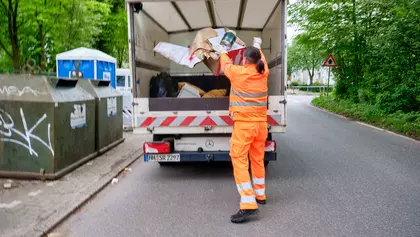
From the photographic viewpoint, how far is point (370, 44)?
15664 millimetres

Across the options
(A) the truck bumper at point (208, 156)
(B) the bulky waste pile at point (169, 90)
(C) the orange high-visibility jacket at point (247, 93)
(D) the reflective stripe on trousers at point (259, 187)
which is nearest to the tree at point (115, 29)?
Result: (B) the bulky waste pile at point (169, 90)

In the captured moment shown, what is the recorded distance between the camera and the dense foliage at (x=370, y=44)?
12688 mm

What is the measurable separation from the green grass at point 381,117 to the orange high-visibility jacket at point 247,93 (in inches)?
307

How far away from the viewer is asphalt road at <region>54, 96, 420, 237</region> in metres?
4.36

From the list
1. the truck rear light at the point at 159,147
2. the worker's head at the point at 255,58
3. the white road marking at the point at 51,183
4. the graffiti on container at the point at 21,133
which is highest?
the worker's head at the point at 255,58

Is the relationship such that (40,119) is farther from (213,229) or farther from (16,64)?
(16,64)

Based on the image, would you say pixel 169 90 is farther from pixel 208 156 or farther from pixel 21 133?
pixel 21 133

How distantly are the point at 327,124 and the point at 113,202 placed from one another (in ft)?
35.4

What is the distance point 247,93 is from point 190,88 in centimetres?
217

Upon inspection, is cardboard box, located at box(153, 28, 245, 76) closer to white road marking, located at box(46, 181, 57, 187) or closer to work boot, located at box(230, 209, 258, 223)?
work boot, located at box(230, 209, 258, 223)

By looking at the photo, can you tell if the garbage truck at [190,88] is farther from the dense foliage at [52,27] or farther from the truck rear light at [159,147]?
the dense foliage at [52,27]

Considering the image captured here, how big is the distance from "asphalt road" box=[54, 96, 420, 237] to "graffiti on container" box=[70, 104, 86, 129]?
1.23m

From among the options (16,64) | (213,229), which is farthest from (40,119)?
(16,64)

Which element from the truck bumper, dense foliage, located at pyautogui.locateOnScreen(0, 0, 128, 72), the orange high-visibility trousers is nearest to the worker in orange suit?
the orange high-visibility trousers
